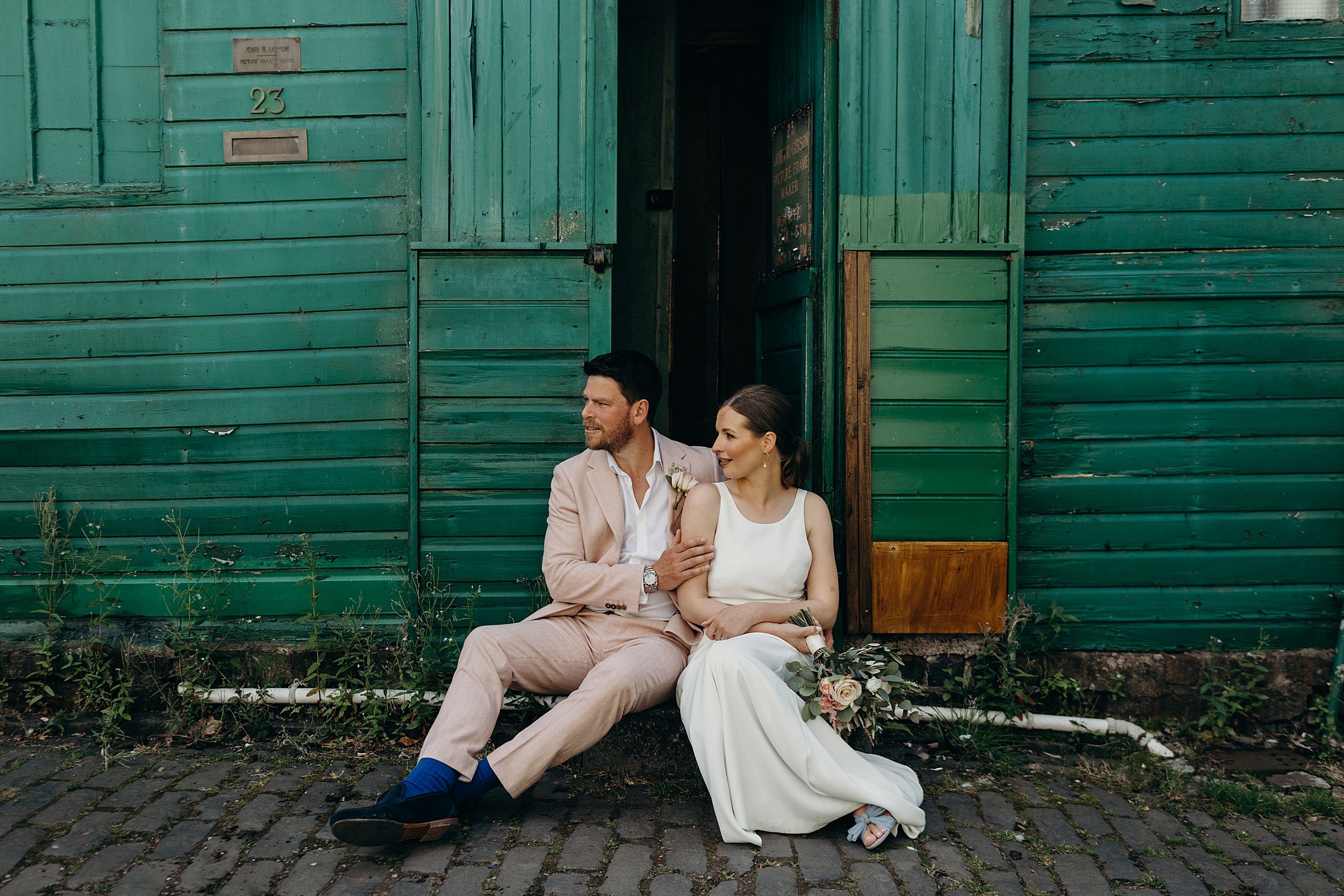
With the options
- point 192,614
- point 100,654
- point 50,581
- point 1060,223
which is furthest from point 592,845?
point 1060,223

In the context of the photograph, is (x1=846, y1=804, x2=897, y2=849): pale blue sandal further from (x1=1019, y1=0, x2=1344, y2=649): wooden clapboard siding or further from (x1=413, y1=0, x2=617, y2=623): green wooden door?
(x1=413, y1=0, x2=617, y2=623): green wooden door

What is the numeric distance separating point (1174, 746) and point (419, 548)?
137 inches

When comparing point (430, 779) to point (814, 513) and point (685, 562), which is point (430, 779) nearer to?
point (685, 562)

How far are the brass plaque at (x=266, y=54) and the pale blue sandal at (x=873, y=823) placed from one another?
12.8 feet

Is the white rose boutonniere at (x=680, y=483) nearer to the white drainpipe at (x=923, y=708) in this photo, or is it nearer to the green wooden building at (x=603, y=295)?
the green wooden building at (x=603, y=295)

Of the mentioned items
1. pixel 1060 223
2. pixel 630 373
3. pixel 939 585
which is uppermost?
pixel 1060 223

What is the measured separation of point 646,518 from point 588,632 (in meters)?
0.51

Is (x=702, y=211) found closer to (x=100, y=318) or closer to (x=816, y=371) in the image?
(x=816, y=371)

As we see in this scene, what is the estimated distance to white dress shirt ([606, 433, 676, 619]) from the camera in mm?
3549

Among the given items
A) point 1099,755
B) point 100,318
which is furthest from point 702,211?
point 1099,755

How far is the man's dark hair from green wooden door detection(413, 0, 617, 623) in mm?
372

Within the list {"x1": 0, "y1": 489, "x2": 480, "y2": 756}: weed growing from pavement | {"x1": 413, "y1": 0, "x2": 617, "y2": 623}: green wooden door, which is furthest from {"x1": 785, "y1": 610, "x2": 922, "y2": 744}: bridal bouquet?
{"x1": 0, "y1": 489, "x2": 480, "y2": 756}: weed growing from pavement

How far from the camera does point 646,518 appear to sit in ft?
11.7

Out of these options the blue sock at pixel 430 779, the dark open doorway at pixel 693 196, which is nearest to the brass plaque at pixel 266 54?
the dark open doorway at pixel 693 196
